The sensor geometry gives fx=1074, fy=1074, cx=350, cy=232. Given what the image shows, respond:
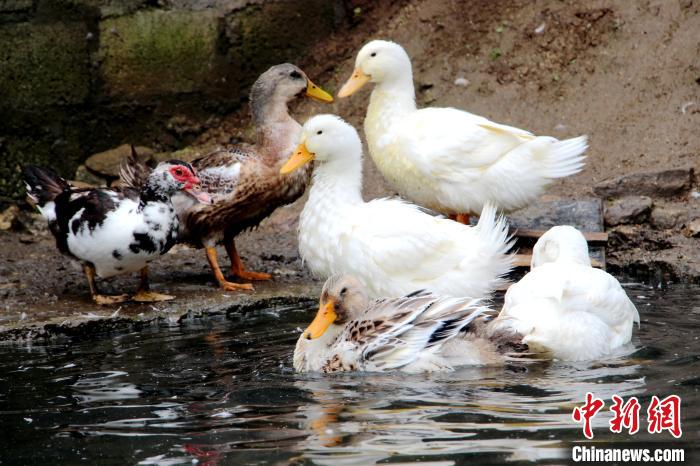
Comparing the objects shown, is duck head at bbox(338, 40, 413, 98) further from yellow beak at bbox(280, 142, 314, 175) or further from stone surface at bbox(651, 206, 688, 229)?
stone surface at bbox(651, 206, 688, 229)

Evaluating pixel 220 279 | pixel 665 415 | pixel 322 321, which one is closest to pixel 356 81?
pixel 220 279

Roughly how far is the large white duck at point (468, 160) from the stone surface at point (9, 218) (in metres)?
3.57

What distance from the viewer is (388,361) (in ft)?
17.6

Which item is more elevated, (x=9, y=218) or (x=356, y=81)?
(x=356, y=81)

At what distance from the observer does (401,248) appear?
6.12 metres

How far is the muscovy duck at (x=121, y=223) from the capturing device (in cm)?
694

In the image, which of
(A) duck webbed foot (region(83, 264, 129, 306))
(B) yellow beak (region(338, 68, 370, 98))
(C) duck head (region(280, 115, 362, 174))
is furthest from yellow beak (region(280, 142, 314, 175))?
(A) duck webbed foot (region(83, 264, 129, 306))

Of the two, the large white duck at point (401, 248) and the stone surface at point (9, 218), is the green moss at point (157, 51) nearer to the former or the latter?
the stone surface at point (9, 218)

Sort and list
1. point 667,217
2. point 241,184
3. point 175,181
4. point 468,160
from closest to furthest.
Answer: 1. point 175,181
2. point 468,160
3. point 241,184
4. point 667,217

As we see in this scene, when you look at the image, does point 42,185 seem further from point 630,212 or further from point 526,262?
point 630,212

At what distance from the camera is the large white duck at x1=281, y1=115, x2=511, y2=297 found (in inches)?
243

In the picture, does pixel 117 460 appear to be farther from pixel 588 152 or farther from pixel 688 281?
pixel 588 152

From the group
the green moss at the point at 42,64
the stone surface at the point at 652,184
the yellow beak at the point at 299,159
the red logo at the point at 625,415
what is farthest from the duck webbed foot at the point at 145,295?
the stone surface at the point at 652,184

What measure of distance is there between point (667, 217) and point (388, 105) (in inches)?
91.9
